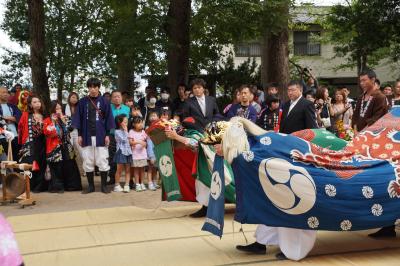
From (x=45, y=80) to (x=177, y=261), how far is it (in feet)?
24.8

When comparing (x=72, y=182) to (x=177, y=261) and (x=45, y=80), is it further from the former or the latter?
(x=177, y=261)

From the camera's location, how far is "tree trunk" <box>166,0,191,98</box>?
37.2 ft

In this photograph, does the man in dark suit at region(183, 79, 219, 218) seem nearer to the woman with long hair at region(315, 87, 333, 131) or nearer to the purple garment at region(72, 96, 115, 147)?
the purple garment at region(72, 96, 115, 147)

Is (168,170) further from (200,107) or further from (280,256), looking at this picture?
(280,256)

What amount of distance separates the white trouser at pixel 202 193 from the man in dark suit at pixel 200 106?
0.89 metres

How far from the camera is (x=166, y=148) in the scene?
646cm

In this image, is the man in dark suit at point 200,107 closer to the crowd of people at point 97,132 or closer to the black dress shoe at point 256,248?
the crowd of people at point 97,132

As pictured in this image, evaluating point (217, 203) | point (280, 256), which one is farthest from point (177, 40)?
point (280, 256)

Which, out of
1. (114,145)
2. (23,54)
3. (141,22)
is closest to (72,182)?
(114,145)

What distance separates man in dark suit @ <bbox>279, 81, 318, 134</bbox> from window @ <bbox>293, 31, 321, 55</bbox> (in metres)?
23.3

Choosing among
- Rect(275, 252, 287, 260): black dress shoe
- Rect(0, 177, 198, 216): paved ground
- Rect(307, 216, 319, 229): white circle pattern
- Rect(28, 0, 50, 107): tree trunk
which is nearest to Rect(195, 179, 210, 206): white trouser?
Rect(0, 177, 198, 216): paved ground

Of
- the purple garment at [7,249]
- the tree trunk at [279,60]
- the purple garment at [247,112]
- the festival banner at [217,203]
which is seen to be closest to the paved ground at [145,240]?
the festival banner at [217,203]

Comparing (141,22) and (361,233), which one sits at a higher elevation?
(141,22)

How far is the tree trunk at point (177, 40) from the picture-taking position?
1134 centimetres
